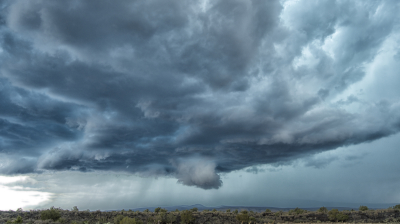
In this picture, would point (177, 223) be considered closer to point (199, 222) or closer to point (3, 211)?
point (199, 222)

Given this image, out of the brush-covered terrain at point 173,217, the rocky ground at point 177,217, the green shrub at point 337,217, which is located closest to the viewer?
the brush-covered terrain at point 173,217

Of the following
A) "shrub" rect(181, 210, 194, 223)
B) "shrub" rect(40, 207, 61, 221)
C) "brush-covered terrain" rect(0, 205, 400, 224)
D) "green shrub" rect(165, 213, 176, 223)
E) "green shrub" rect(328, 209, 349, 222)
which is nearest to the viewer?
"shrub" rect(40, 207, 61, 221)

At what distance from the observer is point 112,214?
5259 centimetres

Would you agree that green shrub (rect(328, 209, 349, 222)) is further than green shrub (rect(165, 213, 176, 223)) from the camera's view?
Yes

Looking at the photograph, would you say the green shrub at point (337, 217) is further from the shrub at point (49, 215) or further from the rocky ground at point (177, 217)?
the shrub at point (49, 215)

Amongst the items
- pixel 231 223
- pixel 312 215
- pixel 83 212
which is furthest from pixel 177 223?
pixel 312 215

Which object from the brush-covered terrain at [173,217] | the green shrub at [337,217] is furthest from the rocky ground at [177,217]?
the green shrub at [337,217]

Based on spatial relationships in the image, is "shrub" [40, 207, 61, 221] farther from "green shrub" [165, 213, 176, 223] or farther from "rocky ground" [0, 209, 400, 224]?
"green shrub" [165, 213, 176, 223]

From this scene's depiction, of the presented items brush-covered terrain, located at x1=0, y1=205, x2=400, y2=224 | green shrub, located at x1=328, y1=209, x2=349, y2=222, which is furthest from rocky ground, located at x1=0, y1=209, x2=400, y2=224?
green shrub, located at x1=328, y1=209, x2=349, y2=222

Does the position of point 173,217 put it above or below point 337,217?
above

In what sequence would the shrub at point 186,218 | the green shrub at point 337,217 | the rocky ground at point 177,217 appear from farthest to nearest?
the green shrub at point 337,217 < the shrub at point 186,218 < the rocky ground at point 177,217

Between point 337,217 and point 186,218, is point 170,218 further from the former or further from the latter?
point 337,217

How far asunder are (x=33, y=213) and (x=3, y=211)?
9.74 m

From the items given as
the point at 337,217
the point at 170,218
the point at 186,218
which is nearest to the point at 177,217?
the point at 170,218
